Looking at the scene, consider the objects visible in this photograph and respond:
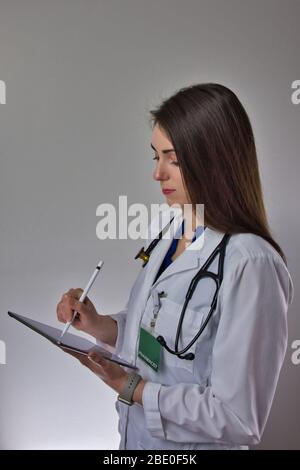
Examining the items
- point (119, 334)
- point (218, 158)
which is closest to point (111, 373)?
point (119, 334)

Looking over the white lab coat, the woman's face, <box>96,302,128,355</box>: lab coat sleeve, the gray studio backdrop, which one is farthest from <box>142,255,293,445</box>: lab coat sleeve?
the gray studio backdrop

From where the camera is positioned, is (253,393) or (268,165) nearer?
(253,393)

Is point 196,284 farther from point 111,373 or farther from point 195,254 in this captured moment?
point 111,373

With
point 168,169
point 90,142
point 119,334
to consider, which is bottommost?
point 119,334

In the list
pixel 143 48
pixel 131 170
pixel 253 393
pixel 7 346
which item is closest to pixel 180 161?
pixel 253 393

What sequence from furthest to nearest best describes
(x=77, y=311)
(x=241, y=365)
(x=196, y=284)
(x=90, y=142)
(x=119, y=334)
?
(x=90, y=142), (x=119, y=334), (x=77, y=311), (x=196, y=284), (x=241, y=365)

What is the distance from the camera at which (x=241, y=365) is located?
83cm

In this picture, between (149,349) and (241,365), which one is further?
(149,349)

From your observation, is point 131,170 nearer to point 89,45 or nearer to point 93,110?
point 93,110

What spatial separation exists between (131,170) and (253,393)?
3.68 ft

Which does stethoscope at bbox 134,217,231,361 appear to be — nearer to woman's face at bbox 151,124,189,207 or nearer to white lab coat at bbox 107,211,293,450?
white lab coat at bbox 107,211,293,450

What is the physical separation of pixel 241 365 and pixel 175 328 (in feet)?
0.54

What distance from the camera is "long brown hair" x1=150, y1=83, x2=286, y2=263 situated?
3.03 ft

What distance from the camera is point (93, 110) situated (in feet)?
5.85
